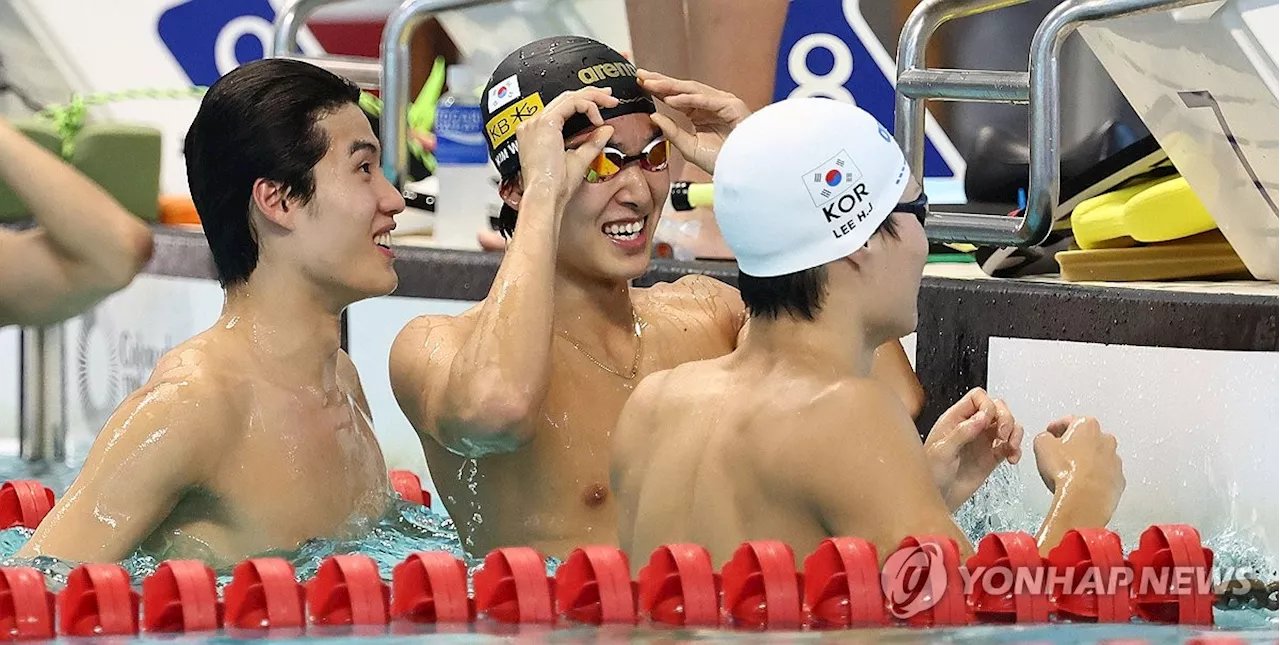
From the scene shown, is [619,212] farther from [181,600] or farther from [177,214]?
[177,214]

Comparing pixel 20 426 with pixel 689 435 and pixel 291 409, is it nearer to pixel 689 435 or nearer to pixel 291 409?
pixel 291 409

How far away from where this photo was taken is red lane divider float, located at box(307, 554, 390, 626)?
2.57 meters

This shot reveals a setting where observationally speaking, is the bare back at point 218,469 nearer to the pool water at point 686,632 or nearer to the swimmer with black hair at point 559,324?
the pool water at point 686,632

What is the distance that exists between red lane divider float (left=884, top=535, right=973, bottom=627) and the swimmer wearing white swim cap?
4 centimetres

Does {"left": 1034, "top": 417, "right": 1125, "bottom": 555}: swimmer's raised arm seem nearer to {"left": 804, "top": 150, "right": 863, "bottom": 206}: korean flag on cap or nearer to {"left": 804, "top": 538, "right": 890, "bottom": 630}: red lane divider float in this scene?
{"left": 804, "top": 538, "right": 890, "bottom": 630}: red lane divider float

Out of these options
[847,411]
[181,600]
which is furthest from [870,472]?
[181,600]

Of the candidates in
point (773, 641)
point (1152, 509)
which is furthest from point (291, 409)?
point (1152, 509)

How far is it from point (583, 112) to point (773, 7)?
122 cm

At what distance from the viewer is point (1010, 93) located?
135 inches

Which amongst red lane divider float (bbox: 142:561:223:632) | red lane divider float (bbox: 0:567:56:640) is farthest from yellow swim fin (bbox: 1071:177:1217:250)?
red lane divider float (bbox: 0:567:56:640)

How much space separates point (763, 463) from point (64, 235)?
1732 millimetres

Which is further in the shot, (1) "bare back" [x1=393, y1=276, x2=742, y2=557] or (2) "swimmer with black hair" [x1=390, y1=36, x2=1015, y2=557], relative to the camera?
(1) "bare back" [x1=393, y1=276, x2=742, y2=557]

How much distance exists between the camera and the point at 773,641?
7.82 ft

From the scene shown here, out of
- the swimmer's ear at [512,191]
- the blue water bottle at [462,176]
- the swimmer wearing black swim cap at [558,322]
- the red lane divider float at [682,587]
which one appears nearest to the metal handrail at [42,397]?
the blue water bottle at [462,176]
